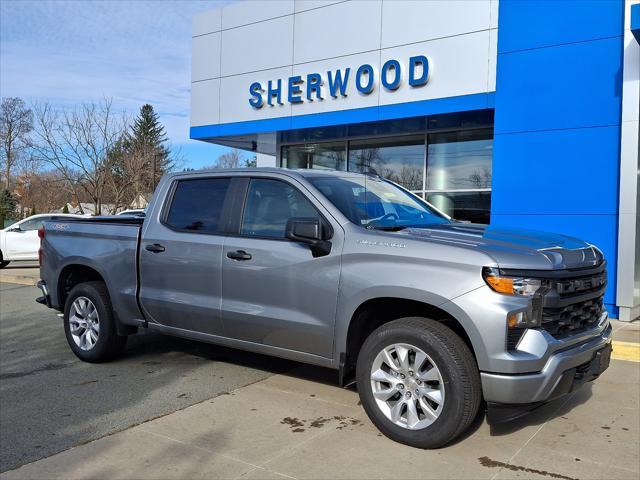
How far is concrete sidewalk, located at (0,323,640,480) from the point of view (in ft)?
11.7

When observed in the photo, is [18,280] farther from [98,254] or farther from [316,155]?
[98,254]

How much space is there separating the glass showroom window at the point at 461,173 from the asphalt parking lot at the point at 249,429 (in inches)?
250

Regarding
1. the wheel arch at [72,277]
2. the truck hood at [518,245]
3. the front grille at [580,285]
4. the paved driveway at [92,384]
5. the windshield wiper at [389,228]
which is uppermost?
the windshield wiper at [389,228]

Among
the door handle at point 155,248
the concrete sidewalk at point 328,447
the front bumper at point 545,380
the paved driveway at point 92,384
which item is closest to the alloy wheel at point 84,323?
the paved driveway at point 92,384

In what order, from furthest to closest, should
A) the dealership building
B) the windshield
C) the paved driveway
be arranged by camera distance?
the dealership building, the windshield, the paved driveway

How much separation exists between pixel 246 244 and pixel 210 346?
8.02ft

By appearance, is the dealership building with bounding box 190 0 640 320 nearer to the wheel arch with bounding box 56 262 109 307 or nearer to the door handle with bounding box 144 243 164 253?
the door handle with bounding box 144 243 164 253

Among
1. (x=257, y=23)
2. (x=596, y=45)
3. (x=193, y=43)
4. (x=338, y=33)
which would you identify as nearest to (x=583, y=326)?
(x=596, y=45)

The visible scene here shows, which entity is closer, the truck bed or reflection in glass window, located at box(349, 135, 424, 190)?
the truck bed

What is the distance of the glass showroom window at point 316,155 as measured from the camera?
14555 mm

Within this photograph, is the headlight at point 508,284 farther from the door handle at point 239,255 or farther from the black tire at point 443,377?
the door handle at point 239,255

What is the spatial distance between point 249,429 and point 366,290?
4.45 ft

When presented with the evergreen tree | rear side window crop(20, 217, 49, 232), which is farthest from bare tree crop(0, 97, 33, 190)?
rear side window crop(20, 217, 49, 232)

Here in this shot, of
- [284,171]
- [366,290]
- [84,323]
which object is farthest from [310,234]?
[84,323]
